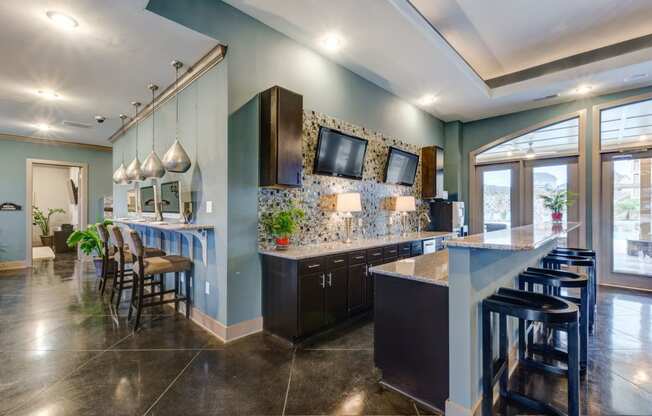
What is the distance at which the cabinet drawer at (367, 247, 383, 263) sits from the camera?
12.2 ft

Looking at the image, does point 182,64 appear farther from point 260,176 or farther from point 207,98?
point 260,176

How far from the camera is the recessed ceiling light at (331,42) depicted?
351cm

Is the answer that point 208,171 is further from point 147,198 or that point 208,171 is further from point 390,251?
point 390,251

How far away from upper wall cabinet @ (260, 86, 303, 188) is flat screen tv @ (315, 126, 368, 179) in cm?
60

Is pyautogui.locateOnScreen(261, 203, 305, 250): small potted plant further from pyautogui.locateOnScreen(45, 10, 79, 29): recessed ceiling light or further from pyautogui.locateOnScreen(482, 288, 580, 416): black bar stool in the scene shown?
pyautogui.locateOnScreen(45, 10, 79, 29): recessed ceiling light

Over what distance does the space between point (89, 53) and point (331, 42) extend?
2705 millimetres

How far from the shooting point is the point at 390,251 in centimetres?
403

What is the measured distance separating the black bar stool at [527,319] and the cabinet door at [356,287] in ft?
5.22

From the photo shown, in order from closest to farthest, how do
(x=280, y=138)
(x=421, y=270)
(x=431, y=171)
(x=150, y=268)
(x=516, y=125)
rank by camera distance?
1. (x=421, y=270)
2. (x=280, y=138)
3. (x=150, y=268)
4. (x=431, y=171)
5. (x=516, y=125)

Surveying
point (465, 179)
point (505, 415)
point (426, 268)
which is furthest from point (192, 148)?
point (465, 179)

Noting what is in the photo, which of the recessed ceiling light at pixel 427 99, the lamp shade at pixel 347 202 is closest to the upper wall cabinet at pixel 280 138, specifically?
the lamp shade at pixel 347 202

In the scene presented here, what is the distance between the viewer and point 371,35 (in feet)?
11.3

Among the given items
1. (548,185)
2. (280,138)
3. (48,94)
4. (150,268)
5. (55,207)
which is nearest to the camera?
(280,138)

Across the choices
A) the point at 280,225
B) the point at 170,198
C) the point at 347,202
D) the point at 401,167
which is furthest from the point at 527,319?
the point at 170,198
